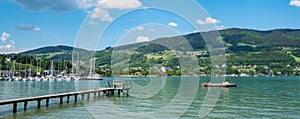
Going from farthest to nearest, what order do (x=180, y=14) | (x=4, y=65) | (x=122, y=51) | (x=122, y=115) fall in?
(x=4, y=65), (x=122, y=51), (x=180, y=14), (x=122, y=115)

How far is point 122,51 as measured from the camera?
8131 cm

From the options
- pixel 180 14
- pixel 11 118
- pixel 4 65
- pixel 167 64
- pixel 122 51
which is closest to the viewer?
pixel 11 118

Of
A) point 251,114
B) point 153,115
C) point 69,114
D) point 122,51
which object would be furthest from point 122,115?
point 122,51

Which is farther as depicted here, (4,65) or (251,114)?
(4,65)

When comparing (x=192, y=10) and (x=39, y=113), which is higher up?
Result: (x=192, y=10)

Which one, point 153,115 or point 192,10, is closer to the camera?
point 153,115

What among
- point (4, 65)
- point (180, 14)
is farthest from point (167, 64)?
point (180, 14)

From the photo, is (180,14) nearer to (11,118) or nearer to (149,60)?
(11,118)

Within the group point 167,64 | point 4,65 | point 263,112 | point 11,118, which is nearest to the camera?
point 11,118

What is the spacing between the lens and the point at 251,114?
26453mm

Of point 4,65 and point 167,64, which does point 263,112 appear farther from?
point 4,65

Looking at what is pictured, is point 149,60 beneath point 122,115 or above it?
above

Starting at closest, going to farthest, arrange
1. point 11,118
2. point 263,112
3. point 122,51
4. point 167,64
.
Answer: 1. point 11,118
2. point 263,112
3. point 122,51
4. point 167,64

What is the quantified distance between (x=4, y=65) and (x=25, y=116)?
13501 centimetres
